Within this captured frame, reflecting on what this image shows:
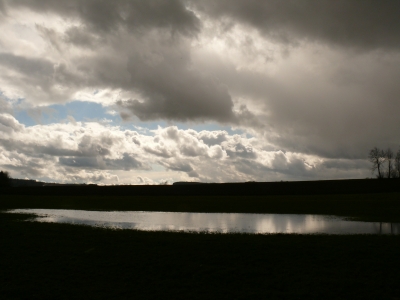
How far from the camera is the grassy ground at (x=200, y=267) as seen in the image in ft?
40.6

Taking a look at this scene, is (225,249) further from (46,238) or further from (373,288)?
(46,238)

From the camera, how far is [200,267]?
15.3m

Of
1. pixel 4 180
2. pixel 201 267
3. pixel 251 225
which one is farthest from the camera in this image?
pixel 4 180

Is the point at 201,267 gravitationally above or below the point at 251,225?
below

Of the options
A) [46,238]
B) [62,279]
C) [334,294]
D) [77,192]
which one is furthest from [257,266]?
[77,192]

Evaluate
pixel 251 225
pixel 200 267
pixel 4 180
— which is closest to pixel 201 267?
pixel 200 267

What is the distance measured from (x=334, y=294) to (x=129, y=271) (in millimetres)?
8309

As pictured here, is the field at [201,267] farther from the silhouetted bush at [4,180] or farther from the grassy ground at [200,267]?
the silhouetted bush at [4,180]

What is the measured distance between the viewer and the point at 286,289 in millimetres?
12297

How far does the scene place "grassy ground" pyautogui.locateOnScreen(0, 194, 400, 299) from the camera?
487 inches

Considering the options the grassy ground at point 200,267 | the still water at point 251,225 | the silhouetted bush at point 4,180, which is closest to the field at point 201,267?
the grassy ground at point 200,267

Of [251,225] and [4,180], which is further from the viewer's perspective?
[4,180]

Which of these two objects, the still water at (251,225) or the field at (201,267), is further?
the still water at (251,225)

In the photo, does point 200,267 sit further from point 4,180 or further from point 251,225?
point 4,180
